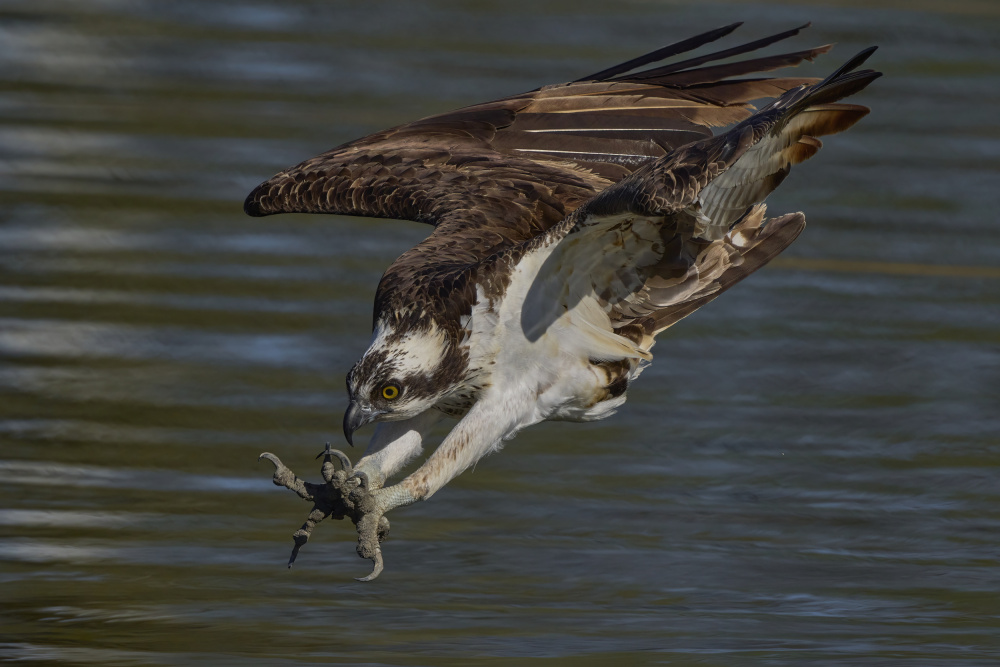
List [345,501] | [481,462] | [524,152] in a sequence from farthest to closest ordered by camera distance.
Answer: [481,462] → [524,152] → [345,501]

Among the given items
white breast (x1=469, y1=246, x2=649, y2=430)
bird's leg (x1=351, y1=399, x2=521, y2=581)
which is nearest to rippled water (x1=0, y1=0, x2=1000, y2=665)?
bird's leg (x1=351, y1=399, x2=521, y2=581)

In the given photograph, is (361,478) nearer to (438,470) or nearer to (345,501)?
(345,501)

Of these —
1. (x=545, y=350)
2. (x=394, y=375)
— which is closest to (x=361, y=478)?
(x=394, y=375)

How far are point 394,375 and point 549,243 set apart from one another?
846 mm

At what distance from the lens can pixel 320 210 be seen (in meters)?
9.15

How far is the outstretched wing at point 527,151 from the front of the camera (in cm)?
869

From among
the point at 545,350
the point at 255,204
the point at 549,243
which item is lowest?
the point at 545,350

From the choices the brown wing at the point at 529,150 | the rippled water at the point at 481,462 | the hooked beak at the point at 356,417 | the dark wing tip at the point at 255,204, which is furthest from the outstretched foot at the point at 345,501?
the dark wing tip at the point at 255,204

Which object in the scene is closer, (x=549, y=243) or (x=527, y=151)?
(x=549, y=243)

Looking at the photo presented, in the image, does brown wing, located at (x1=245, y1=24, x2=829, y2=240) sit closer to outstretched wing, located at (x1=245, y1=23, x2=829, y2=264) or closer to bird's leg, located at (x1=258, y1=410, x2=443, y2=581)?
outstretched wing, located at (x1=245, y1=23, x2=829, y2=264)

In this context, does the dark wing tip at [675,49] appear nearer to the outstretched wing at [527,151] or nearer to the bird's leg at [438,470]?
the outstretched wing at [527,151]

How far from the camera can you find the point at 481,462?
10.8m

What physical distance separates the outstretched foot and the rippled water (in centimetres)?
121

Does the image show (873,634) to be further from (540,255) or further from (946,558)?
(540,255)
